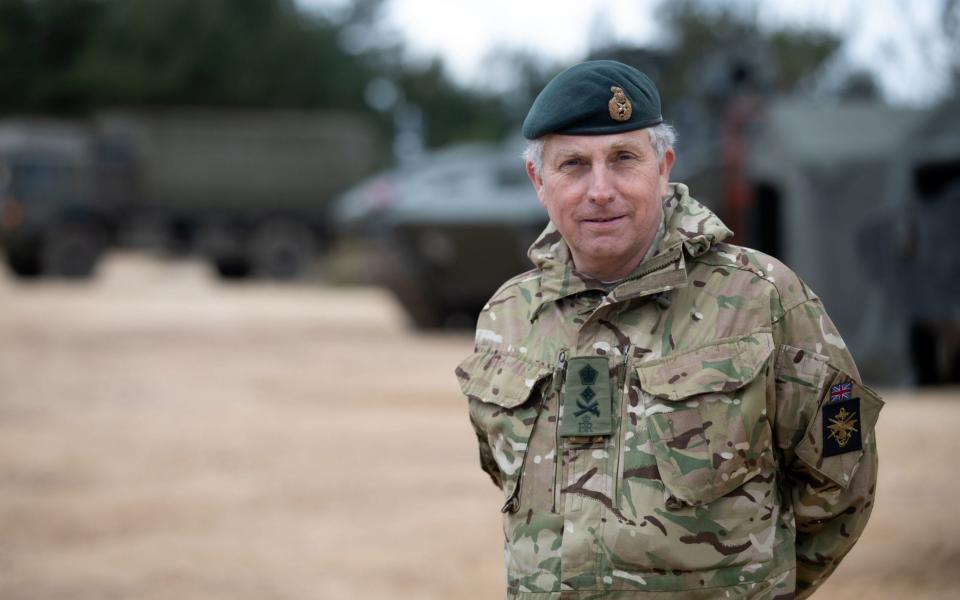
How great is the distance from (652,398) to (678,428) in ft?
0.22

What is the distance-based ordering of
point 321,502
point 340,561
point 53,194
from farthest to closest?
1. point 53,194
2. point 321,502
3. point 340,561

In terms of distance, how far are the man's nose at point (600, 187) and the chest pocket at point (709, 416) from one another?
292 mm

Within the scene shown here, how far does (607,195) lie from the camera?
2.45 metres

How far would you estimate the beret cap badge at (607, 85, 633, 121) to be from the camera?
2459 millimetres

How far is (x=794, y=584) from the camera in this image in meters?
2.49

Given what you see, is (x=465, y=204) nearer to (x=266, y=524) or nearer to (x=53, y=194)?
(x=266, y=524)

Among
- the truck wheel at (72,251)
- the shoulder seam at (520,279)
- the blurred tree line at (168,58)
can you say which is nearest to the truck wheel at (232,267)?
the truck wheel at (72,251)

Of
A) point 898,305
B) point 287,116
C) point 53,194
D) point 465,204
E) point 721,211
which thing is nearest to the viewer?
point 898,305

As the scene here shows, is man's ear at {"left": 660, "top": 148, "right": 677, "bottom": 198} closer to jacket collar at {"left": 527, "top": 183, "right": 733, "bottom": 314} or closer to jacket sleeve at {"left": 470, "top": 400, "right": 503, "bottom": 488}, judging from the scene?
jacket collar at {"left": 527, "top": 183, "right": 733, "bottom": 314}

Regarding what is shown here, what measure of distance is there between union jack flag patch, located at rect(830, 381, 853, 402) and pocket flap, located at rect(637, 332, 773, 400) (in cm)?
15

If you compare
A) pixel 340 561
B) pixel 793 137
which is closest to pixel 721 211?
pixel 793 137

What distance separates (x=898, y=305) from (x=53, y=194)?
20035 mm

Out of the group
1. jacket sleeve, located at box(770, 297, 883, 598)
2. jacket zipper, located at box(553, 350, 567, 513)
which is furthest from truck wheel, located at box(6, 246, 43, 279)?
jacket sleeve, located at box(770, 297, 883, 598)

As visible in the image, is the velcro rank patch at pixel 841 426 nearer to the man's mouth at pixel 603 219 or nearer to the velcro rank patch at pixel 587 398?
the velcro rank patch at pixel 587 398
